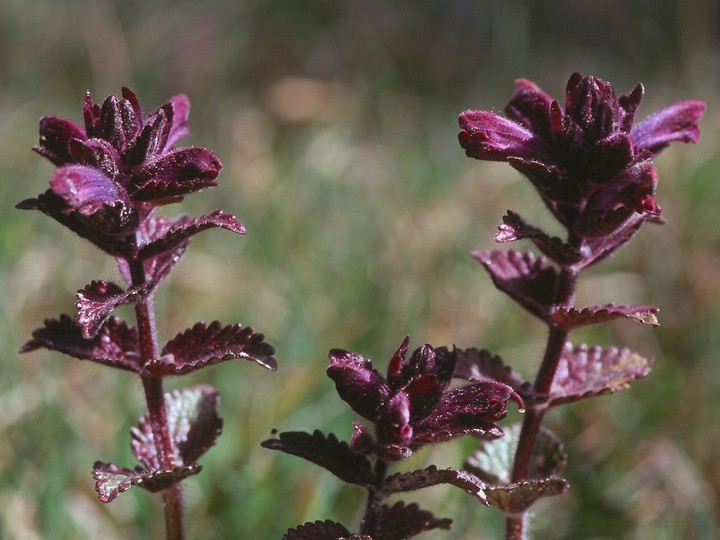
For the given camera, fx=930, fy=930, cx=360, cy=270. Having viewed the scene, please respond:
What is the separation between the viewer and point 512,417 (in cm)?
315

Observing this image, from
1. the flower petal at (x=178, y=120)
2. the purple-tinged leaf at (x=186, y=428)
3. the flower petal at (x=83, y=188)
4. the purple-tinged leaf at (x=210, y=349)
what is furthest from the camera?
the purple-tinged leaf at (x=186, y=428)

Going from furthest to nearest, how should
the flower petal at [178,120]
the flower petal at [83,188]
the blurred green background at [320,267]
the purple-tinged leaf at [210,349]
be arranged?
the blurred green background at [320,267]
the flower petal at [178,120]
the purple-tinged leaf at [210,349]
the flower petal at [83,188]

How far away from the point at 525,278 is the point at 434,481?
20.0 inches

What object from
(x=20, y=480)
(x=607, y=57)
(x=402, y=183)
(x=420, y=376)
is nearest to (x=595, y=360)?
(x=420, y=376)

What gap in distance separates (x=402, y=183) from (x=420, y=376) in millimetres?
3458

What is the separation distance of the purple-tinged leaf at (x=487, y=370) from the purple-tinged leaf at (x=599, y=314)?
16 cm

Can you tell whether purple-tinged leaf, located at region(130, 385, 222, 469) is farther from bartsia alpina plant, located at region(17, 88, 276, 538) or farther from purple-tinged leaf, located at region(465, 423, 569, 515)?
purple-tinged leaf, located at region(465, 423, 569, 515)

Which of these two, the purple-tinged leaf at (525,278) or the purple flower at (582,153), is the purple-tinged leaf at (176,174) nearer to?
the purple flower at (582,153)

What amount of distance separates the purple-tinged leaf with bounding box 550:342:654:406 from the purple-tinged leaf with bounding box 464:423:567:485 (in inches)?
6.3

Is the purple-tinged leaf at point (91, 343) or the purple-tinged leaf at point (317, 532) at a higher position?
the purple-tinged leaf at point (91, 343)

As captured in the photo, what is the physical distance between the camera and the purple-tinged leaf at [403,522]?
1.67 m

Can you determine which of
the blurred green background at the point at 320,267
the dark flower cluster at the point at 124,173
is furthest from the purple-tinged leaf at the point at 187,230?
the blurred green background at the point at 320,267

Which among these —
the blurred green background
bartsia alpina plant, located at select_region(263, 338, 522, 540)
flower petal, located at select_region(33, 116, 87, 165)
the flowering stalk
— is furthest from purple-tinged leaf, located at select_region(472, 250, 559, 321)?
the blurred green background

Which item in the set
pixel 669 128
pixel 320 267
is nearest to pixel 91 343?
pixel 669 128
